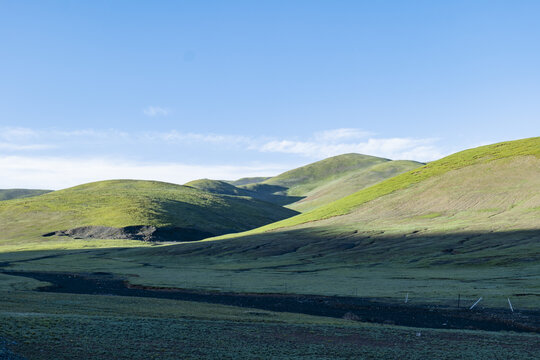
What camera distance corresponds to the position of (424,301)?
172ft

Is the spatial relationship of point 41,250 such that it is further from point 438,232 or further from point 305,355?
point 305,355

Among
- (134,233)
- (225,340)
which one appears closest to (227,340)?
(225,340)

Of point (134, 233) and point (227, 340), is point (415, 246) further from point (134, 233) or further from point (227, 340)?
point (134, 233)

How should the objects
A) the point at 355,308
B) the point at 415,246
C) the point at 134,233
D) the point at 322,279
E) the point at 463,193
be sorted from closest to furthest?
the point at 355,308 → the point at 322,279 → the point at 415,246 → the point at 463,193 → the point at 134,233

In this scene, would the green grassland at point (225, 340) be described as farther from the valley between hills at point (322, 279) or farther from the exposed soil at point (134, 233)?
the exposed soil at point (134, 233)

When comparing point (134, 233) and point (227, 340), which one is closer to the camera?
point (227, 340)

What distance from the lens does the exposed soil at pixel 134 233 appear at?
18525 centimetres

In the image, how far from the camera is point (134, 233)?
616 ft

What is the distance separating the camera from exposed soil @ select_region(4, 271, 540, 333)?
137 feet

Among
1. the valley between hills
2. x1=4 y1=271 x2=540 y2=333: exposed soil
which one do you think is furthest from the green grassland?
x1=4 y1=271 x2=540 y2=333: exposed soil

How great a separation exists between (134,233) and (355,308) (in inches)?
5913

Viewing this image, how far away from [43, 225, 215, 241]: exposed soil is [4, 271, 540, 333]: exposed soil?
4392 inches

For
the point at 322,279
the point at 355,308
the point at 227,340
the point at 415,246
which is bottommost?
the point at 322,279

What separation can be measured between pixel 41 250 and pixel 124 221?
54.0 m
